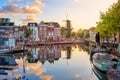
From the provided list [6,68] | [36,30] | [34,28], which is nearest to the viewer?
[6,68]

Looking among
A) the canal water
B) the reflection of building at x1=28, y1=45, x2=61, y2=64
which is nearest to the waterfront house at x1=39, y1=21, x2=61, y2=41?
the reflection of building at x1=28, y1=45, x2=61, y2=64

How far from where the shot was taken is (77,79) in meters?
32.9

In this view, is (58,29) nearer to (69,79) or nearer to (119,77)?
(69,79)

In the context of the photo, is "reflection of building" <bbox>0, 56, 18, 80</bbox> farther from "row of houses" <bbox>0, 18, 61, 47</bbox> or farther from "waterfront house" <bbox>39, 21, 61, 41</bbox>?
"waterfront house" <bbox>39, 21, 61, 41</bbox>

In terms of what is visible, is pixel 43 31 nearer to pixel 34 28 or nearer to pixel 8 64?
pixel 34 28

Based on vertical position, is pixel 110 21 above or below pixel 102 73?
above

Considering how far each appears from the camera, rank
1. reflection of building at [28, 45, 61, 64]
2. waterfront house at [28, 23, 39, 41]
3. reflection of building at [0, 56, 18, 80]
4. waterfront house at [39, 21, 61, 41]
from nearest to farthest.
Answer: reflection of building at [0, 56, 18, 80], reflection of building at [28, 45, 61, 64], waterfront house at [28, 23, 39, 41], waterfront house at [39, 21, 61, 41]

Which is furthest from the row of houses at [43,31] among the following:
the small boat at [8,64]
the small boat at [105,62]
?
the small boat at [105,62]

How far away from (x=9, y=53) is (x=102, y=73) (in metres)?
40.4

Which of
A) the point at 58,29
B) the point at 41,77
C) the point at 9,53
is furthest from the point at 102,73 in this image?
the point at 58,29

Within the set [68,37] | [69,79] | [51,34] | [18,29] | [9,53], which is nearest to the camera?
[69,79]

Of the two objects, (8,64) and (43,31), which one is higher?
(43,31)

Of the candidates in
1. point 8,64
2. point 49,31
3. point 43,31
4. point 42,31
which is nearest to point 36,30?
point 42,31

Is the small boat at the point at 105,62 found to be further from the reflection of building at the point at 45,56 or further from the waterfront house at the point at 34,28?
the waterfront house at the point at 34,28
